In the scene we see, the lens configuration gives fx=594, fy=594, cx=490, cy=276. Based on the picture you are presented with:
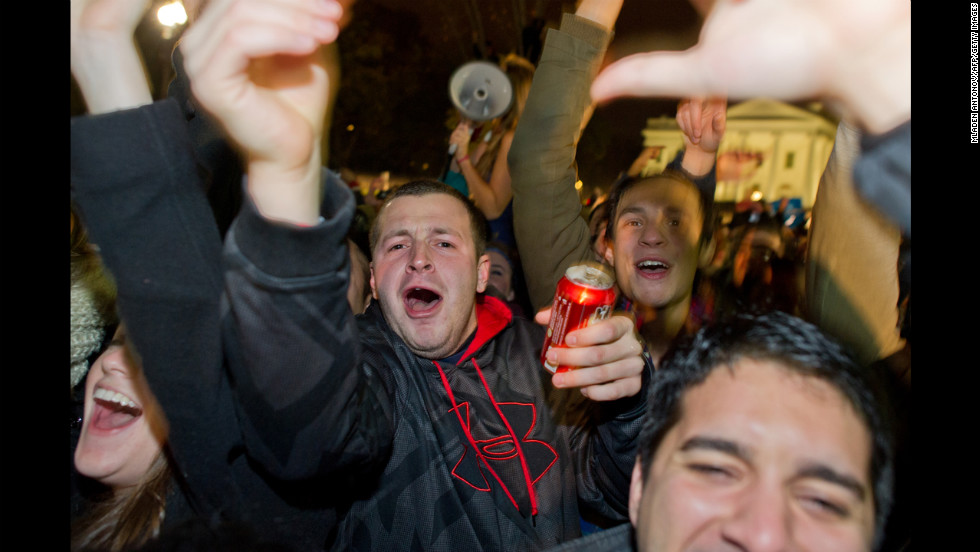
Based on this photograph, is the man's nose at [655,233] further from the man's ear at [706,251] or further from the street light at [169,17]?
the street light at [169,17]

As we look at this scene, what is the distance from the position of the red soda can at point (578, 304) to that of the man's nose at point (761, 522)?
0.47 meters

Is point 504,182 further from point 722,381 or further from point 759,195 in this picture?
point 759,195

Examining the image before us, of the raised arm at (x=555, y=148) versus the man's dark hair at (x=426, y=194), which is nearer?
the raised arm at (x=555, y=148)

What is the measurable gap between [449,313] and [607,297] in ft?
2.35

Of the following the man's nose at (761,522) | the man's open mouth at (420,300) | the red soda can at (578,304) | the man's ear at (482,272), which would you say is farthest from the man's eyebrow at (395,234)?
the man's nose at (761,522)

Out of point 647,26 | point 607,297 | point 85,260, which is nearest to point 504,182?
point 647,26

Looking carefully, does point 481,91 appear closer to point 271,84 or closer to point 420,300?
point 420,300

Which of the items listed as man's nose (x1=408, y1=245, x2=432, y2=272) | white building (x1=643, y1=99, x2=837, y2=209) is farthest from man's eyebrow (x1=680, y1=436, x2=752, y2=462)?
man's nose (x1=408, y1=245, x2=432, y2=272)

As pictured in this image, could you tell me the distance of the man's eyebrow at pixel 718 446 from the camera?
1.09 m

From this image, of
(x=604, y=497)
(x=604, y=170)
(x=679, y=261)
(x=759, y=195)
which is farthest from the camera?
(x=759, y=195)

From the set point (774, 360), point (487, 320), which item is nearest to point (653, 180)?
point (487, 320)

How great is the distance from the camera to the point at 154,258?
100cm

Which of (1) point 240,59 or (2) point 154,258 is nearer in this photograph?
(1) point 240,59

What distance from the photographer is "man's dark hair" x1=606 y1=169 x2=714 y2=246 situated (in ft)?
6.68
